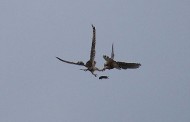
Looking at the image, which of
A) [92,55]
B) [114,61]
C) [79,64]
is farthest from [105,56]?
[92,55]

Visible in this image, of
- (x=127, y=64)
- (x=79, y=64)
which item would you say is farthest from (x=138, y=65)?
(x=79, y=64)

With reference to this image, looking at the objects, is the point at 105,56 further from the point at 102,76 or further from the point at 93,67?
the point at 102,76

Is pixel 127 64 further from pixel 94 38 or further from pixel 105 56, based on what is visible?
pixel 94 38

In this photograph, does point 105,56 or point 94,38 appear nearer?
point 94,38

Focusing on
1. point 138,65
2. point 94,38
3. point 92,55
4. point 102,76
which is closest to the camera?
point 94,38

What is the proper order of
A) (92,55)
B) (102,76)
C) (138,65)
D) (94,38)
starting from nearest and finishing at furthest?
(94,38)
(92,55)
(138,65)
(102,76)

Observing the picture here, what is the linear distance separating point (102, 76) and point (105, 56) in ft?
8.54

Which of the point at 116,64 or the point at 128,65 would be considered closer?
the point at 116,64

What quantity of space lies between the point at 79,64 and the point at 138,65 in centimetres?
392

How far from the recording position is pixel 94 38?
1488cm

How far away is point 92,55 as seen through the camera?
52.0ft

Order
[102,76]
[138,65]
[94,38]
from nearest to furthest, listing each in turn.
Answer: [94,38] → [138,65] → [102,76]

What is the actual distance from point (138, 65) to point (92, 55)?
4406 millimetres

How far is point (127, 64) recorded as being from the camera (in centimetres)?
1936
